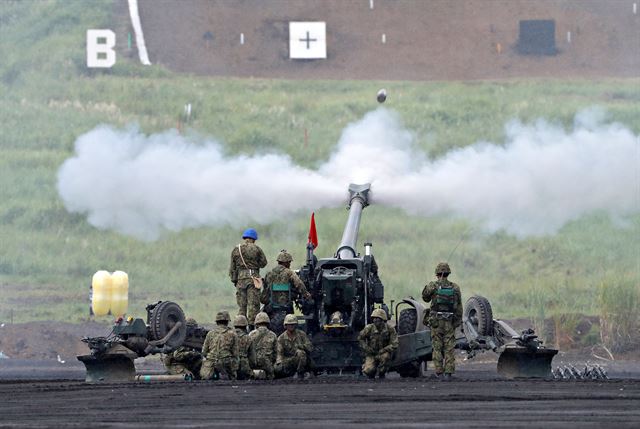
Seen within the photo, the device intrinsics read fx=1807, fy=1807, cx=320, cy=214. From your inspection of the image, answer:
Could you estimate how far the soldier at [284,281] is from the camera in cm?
2867

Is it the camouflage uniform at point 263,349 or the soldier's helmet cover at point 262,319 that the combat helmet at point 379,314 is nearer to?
the camouflage uniform at point 263,349

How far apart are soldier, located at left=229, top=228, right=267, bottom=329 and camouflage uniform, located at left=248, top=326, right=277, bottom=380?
1.19 metres

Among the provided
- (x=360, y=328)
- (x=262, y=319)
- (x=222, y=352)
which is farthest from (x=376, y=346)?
(x=222, y=352)

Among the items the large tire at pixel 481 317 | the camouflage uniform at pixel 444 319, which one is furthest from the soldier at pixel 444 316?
the large tire at pixel 481 317

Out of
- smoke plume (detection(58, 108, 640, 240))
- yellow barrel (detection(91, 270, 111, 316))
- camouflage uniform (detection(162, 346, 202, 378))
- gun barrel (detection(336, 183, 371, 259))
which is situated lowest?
camouflage uniform (detection(162, 346, 202, 378))

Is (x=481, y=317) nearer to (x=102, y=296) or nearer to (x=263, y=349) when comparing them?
(x=263, y=349)

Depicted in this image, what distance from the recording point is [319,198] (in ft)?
108

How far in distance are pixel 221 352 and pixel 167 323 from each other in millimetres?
1533

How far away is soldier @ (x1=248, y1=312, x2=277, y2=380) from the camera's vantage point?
2798 centimetres

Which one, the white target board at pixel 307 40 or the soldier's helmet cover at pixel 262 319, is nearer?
the soldier's helmet cover at pixel 262 319

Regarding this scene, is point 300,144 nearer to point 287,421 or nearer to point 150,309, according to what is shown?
point 150,309

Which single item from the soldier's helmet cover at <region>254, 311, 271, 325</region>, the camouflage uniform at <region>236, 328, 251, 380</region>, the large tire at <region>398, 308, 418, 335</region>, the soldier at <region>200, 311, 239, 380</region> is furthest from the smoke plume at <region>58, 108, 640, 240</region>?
the soldier at <region>200, 311, 239, 380</region>

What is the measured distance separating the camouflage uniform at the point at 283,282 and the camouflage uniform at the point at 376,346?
4.15 feet

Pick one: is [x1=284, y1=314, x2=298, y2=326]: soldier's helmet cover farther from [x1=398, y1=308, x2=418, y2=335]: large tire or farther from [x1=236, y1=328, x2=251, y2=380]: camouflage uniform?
[x1=398, y1=308, x2=418, y2=335]: large tire
